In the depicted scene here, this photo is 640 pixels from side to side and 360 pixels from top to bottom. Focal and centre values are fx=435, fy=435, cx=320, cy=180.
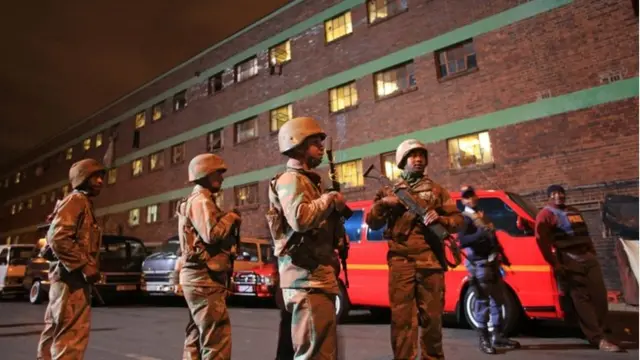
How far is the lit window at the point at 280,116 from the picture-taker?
19375mm

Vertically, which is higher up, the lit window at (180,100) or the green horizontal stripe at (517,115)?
the lit window at (180,100)

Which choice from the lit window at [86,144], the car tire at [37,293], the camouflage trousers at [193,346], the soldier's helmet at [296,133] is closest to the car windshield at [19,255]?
the car tire at [37,293]

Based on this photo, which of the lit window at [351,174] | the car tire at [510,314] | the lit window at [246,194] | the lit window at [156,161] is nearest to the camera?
the car tire at [510,314]

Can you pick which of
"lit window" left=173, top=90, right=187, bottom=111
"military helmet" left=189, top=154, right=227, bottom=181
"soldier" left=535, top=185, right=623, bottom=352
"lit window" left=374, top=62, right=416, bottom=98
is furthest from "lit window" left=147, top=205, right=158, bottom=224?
"soldier" left=535, top=185, right=623, bottom=352

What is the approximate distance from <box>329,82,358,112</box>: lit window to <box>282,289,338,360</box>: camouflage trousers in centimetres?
1451

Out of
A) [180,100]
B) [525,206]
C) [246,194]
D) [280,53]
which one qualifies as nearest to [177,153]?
[180,100]

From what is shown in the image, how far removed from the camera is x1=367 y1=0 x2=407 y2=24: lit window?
15.8 m

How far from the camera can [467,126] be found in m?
13.4

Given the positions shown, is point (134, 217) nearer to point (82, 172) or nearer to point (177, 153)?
point (177, 153)

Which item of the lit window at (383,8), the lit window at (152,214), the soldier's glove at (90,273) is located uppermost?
the lit window at (383,8)

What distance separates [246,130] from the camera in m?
21.3

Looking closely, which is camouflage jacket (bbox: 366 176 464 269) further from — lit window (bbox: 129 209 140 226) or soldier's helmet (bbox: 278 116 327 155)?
lit window (bbox: 129 209 140 226)

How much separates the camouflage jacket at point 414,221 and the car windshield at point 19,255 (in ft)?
49.6

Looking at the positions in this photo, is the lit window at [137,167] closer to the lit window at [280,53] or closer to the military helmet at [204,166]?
the lit window at [280,53]
